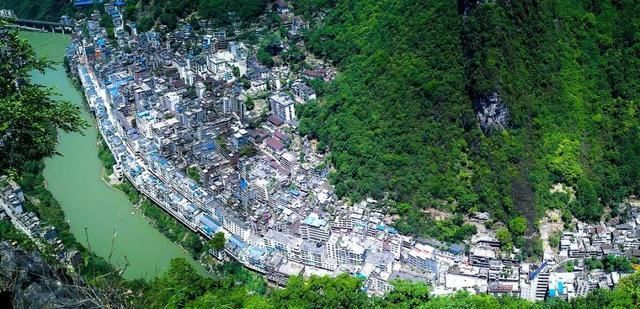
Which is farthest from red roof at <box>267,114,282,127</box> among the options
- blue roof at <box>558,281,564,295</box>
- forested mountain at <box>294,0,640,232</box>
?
blue roof at <box>558,281,564,295</box>

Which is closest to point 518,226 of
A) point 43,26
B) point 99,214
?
point 99,214

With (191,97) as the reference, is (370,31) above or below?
above

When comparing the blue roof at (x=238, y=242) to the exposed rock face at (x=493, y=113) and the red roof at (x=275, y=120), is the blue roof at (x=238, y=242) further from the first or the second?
the exposed rock face at (x=493, y=113)

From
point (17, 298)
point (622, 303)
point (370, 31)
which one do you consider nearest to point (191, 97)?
point (370, 31)

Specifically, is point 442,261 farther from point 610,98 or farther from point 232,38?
point 232,38

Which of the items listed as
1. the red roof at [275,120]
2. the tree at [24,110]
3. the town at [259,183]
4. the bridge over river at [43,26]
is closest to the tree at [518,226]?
the town at [259,183]

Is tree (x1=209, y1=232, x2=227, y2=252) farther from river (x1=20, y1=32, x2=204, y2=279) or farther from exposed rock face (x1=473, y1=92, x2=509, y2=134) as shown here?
exposed rock face (x1=473, y1=92, x2=509, y2=134)
